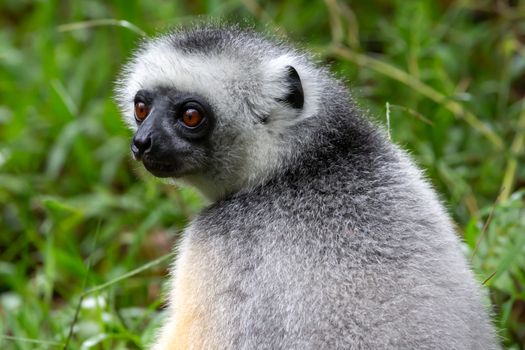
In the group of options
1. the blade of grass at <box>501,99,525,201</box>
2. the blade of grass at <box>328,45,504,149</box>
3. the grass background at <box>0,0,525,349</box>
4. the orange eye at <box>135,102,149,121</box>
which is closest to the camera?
the orange eye at <box>135,102,149,121</box>

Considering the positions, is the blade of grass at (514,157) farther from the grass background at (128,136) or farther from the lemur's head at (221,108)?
the lemur's head at (221,108)

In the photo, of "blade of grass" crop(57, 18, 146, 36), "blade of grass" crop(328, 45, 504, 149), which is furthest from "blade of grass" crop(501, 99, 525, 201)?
"blade of grass" crop(57, 18, 146, 36)

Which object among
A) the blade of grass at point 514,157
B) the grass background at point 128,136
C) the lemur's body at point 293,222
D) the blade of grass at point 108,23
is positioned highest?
the blade of grass at point 108,23

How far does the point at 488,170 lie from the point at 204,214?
312 centimetres

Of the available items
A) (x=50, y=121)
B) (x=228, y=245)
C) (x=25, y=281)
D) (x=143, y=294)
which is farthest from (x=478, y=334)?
(x=50, y=121)

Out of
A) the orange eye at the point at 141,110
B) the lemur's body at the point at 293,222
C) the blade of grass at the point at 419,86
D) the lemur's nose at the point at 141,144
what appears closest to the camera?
the lemur's body at the point at 293,222

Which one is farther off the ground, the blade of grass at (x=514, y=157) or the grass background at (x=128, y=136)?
the grass background at (x=128, y=136)

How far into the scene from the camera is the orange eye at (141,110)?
14.3 ft

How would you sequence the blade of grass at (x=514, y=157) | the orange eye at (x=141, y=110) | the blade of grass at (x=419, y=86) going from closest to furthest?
1. the orange eye at (x=141, y=110)
2. the blade of grass at (x=514, y=157)
3. the blade of grass at (x=419, y=86)

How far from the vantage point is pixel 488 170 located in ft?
22.4

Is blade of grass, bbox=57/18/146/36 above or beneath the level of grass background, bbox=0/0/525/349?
above

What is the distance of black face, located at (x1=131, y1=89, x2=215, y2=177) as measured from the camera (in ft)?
13.8

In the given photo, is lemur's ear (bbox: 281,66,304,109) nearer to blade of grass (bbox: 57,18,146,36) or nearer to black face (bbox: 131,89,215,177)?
black face (bbox: 131,89,215,177)

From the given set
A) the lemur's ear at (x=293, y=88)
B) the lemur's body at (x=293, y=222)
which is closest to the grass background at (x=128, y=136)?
the lemur's body at (x=293, y=222)
